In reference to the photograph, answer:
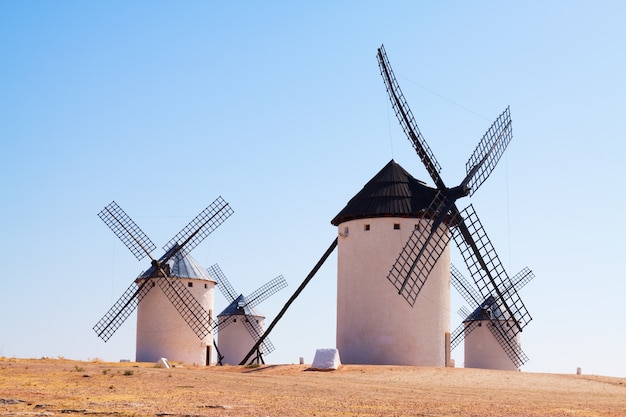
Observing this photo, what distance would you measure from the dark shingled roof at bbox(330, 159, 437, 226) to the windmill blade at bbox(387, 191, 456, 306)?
1.88ft

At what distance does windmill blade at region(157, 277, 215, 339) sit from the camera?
41.9m

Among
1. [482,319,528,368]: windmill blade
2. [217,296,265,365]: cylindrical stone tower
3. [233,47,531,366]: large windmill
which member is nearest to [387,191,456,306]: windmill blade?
[233,47,531,366]: large windmill

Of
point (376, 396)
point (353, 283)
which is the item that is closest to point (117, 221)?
point (353, 283)

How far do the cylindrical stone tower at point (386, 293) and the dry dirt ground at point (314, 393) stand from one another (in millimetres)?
3226

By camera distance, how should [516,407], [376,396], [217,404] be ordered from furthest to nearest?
1. [376,396]
2. [516,407]
3. [217,404]

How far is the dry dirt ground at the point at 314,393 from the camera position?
14.0 m

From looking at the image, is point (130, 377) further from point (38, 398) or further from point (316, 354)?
point (316, 354)

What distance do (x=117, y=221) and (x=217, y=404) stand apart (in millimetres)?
30431

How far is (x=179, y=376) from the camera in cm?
2173

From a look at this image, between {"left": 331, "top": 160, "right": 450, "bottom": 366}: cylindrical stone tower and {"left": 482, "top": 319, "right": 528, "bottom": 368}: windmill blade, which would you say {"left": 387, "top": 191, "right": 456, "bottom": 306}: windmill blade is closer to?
{"left": 331, "top": 160, "right": 450, "bottom": 366}: cylindrical stone tower

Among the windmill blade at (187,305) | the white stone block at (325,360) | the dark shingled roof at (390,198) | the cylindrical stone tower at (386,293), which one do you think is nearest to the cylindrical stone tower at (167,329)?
the windmill blade at (187,305)

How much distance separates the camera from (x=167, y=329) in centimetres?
4188

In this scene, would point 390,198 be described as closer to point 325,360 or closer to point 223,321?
point 325,360

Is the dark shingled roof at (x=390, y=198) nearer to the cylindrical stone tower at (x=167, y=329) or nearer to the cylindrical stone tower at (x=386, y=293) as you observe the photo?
the cylindrical stone tower at (x=386, y=293)
